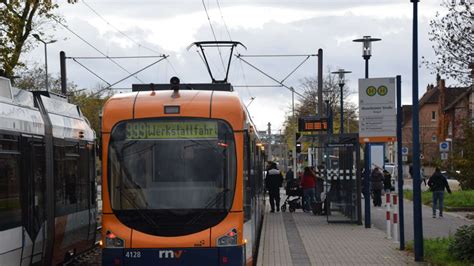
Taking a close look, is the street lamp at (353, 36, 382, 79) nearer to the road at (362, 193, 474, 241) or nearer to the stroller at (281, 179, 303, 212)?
the road at (362, 193, 474, 241)

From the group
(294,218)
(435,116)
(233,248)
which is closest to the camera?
(233,248)

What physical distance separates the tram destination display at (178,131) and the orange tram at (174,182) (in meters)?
0.01

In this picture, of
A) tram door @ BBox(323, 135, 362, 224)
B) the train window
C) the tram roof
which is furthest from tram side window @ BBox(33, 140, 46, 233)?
tram door @ BBox(323, 135, 362, 224)

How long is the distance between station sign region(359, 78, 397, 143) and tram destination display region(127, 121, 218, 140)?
10.2 meters

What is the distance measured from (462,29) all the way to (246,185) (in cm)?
820

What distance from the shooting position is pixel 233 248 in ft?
39.1

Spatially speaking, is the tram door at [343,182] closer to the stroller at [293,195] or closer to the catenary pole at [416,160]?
the stroller at [293,195]

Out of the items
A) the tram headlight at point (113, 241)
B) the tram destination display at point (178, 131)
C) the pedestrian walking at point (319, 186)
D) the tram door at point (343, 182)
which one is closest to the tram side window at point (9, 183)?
the tram headlight at point (113, 241)

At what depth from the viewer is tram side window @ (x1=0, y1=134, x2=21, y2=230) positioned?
11055 mm

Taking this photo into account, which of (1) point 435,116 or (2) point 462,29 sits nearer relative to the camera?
(2) point 462,29

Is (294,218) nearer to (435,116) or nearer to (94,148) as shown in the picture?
(94,148)

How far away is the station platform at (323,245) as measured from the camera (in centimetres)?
1622

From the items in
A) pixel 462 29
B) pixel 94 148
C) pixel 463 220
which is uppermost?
pixel 462 29

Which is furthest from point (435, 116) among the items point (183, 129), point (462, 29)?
point (183, 129)
